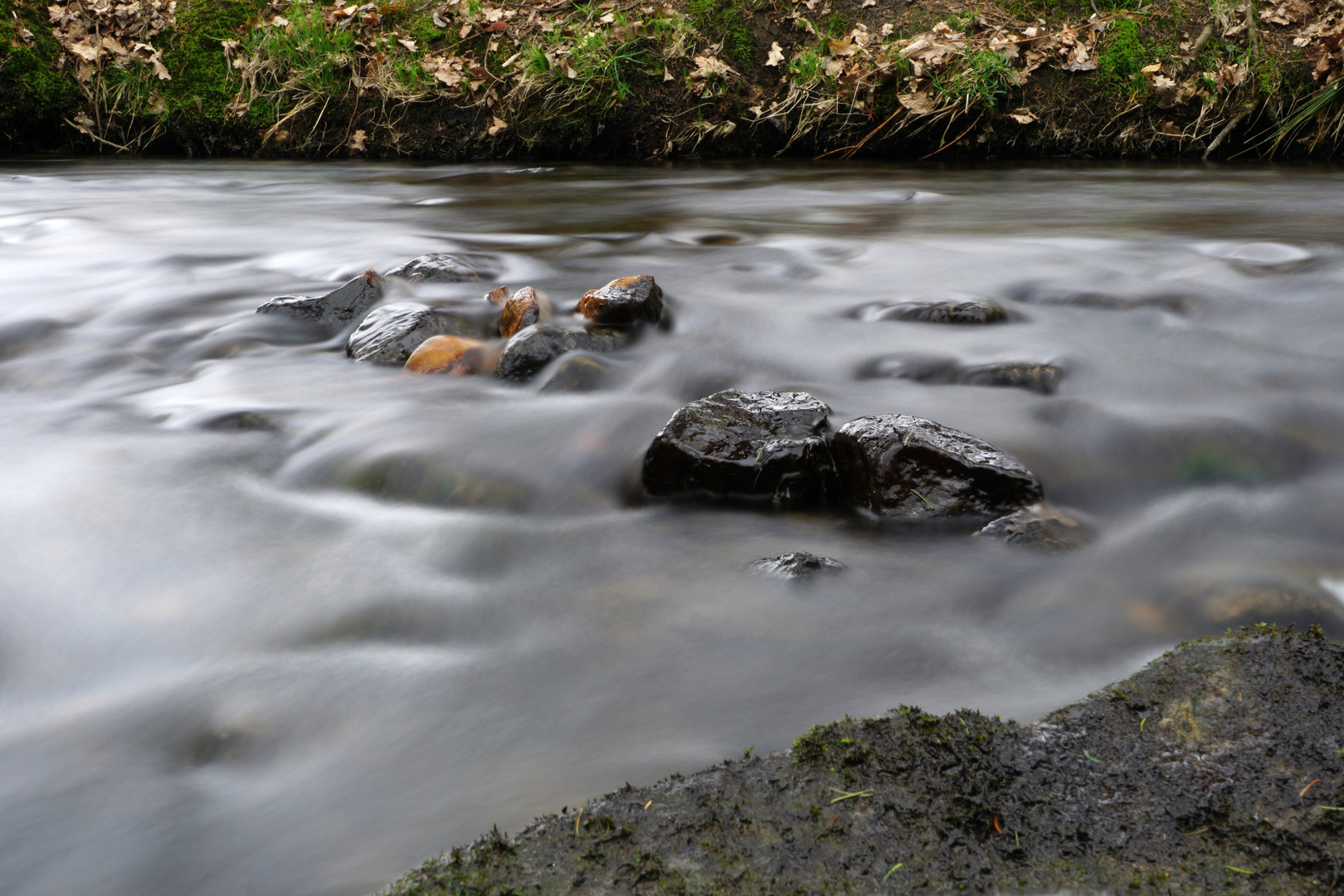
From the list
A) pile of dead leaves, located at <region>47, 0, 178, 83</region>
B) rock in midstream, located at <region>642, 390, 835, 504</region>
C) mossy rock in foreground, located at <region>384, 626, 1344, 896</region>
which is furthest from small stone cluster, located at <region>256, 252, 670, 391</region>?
pile of dead leaves, located at <region>47, 0, 178, 83</region>

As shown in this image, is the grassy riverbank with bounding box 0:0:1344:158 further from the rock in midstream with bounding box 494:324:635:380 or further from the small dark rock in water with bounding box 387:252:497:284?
the rock in midstream with bounding box 494:324:635:380

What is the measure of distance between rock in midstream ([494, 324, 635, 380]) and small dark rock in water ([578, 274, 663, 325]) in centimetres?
12

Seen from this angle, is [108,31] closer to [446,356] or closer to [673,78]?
[673,78]

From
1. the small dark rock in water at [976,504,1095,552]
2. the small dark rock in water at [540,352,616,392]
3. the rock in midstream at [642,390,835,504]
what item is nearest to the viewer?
the small dark rock in water at [976,504,1095,552]

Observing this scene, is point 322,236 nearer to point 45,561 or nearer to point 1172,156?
point 45,561

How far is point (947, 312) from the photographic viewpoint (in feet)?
12.4

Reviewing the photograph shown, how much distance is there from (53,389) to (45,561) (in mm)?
1542

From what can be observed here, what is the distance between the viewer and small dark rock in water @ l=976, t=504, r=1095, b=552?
2.18 metres

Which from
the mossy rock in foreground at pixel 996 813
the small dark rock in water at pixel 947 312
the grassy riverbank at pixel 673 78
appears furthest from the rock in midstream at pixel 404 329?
the grassy riverbank at pixel 673 78

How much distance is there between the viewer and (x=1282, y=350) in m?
3.37

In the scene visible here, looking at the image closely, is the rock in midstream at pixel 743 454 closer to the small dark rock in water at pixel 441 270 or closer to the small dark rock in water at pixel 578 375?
the small dark rock in water at pixel 578 375

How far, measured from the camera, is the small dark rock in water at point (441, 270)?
4.41 m

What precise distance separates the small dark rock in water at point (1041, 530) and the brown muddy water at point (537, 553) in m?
0.05

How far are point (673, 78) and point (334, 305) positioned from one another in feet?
19.2
